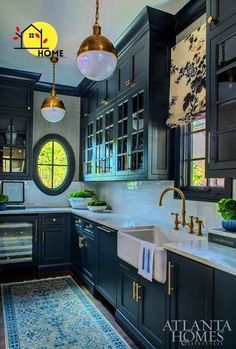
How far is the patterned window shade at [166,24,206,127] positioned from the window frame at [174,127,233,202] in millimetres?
196

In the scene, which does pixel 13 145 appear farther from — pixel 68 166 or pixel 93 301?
pixel 93 301

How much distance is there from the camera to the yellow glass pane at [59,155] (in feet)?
16.3

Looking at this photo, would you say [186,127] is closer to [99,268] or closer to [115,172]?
[115,172]

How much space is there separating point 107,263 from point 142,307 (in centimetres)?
80

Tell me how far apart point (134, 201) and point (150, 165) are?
44.6 inches

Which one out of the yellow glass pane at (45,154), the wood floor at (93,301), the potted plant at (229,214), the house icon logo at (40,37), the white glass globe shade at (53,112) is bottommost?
the wood floor at (93,301)

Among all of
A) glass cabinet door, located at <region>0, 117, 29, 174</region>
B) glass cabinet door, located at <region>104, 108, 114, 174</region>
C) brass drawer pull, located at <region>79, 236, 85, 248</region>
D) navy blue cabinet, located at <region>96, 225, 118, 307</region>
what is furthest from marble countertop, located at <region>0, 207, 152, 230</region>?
glass cabinet door, located at <region>0, 117, 29, 174</region>

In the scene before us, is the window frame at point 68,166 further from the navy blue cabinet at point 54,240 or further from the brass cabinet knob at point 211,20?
the brass cabinet knob at point 211,20

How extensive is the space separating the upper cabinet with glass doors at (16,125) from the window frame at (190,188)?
2570mm

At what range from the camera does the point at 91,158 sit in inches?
175

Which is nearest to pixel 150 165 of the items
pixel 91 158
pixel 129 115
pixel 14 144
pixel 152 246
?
pixel 129 115

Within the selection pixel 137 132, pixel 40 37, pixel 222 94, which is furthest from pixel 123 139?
pixel 222 94

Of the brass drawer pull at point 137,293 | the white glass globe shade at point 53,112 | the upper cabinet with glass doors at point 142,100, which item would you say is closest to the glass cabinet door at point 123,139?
the upper cabinet with glass doors at point 142,100

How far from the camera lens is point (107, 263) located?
2971 mm
